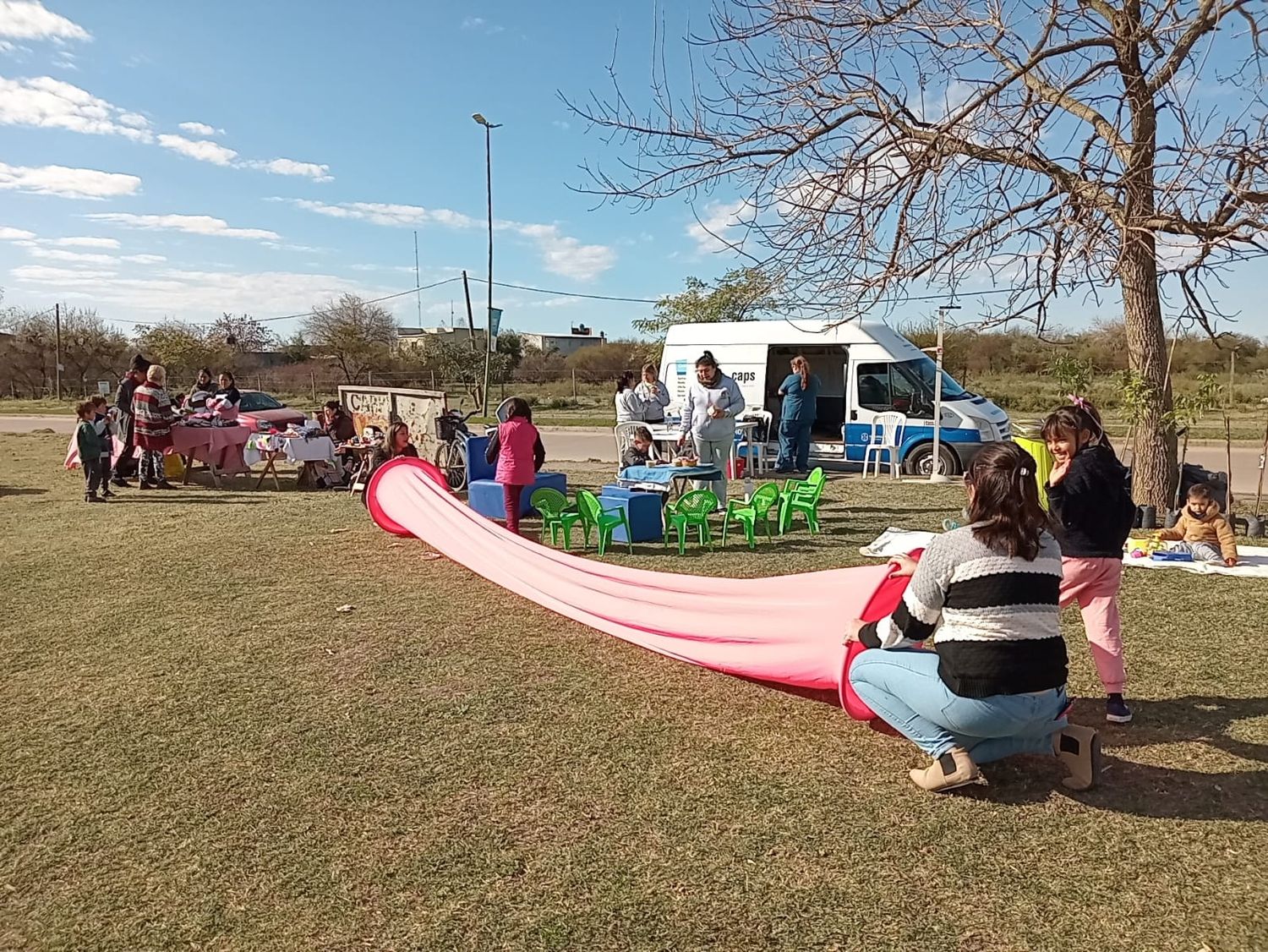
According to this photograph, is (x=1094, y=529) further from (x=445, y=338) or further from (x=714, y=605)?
(x=445, y=338)

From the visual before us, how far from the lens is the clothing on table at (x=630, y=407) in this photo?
13.2 metres

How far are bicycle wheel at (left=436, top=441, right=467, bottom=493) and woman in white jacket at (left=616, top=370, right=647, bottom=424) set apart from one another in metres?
2.28

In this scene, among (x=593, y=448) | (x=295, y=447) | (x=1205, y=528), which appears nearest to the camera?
(x=1205, y=528)

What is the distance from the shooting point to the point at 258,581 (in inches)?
296

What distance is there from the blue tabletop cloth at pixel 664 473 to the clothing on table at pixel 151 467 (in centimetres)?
744

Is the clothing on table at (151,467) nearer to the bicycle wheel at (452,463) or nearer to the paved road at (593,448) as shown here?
the bicycle wheel at (452,463)

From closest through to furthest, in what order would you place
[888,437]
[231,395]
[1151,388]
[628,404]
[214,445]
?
1. [1151,388]
2. [628,404]
3. [214,445]
4. [888,437]
5. [231,395]

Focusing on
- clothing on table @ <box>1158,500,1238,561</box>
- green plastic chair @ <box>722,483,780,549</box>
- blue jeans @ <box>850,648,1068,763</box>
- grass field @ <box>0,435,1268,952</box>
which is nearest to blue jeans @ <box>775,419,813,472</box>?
green plastic chair @ <box>722,483,780,549</box>

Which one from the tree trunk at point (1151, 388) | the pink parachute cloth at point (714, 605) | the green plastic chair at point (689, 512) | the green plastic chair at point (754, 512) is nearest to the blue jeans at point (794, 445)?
the green plastic chair at point (754, 512)

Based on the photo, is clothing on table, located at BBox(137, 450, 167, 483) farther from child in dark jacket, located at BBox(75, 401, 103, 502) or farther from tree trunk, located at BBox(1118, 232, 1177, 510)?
tree trunk, located at BBox(1118, 232, 1177, 510)

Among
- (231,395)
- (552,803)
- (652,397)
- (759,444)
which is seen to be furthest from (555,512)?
(231,395)

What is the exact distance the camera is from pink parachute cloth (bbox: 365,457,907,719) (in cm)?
446

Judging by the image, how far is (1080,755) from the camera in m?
3.72

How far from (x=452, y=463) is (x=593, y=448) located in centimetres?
772
